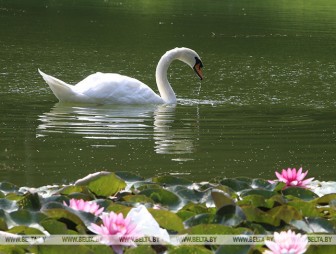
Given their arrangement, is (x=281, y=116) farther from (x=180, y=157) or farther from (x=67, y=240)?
(x=67, y=240)

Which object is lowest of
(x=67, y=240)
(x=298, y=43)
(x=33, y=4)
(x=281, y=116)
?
(x=67, y=240)

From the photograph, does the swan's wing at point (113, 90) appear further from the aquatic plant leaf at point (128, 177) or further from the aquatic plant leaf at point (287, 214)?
the aquatic plant leaf at point (287, 214)

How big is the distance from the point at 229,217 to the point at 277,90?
406 inches

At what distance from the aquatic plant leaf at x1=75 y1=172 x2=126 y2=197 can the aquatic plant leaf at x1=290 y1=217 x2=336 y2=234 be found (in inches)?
46.8

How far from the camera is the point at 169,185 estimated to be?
18.5 ft

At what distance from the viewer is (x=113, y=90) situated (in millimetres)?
12742

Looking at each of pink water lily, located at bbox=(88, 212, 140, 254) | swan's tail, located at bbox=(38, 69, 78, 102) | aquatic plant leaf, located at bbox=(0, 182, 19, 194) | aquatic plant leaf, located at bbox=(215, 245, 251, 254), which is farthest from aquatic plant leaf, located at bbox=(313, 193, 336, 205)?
swan's tail, located at bbox=(38, 69, 78, 102)

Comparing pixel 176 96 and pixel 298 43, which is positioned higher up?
pixel 298 43

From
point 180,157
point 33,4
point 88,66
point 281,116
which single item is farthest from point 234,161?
point 33,4

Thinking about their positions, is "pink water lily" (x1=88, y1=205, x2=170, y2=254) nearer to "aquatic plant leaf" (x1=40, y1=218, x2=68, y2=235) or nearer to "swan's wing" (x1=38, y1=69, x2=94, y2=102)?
"aquatic plant leaf" (x1=40, y1=218, x2=68, y2=235)

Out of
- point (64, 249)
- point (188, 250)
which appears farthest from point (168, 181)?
point (64, 249)

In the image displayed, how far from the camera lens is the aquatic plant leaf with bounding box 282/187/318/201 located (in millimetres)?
5383

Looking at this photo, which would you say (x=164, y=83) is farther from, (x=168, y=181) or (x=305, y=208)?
(x=305, y=208)

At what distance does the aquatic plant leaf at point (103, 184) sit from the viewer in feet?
17.1
